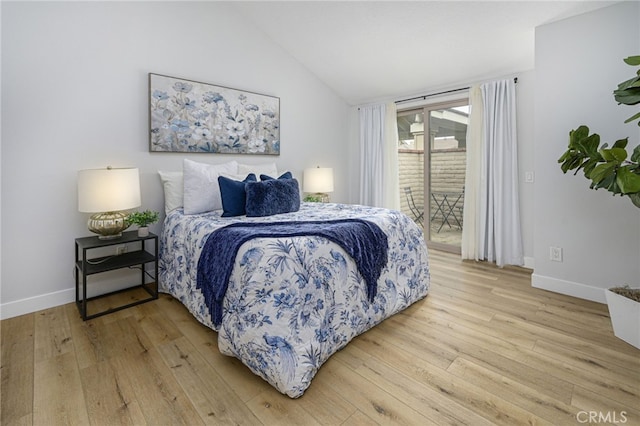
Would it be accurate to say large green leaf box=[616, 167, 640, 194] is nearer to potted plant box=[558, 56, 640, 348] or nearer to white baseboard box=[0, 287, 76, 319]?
potted plant box=[558, 56, 640, 348]

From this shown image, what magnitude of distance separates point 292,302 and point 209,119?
251cm

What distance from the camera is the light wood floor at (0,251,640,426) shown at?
144cm

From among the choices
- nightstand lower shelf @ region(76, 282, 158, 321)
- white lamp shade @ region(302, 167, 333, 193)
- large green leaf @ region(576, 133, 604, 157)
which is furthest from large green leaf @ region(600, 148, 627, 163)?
nightstand lower shelf @ region(76, 282, 158, 321)

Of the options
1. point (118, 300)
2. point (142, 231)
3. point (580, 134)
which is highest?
point (580, 134)

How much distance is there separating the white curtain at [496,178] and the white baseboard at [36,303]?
4204 millimetres

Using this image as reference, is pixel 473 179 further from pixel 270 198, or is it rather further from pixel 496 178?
pixel 270 198

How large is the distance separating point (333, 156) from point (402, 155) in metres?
1.04

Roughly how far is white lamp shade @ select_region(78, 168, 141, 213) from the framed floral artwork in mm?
679

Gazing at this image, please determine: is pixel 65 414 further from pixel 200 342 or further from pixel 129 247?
pixel 129 247

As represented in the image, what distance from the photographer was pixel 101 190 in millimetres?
2426

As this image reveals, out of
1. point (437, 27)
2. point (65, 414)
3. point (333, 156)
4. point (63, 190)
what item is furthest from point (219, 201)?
point (437, 27)

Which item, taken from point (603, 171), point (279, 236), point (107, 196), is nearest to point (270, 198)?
point (279, 236)

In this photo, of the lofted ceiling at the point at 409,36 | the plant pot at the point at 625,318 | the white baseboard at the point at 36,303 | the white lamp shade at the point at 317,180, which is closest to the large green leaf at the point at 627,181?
the plant pot at the point at 625,318

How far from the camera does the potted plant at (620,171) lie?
1.78m
